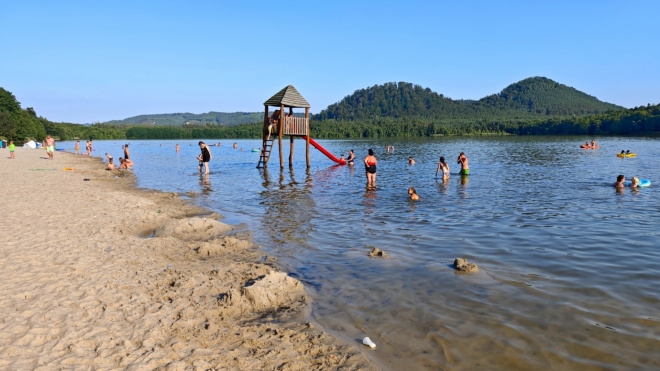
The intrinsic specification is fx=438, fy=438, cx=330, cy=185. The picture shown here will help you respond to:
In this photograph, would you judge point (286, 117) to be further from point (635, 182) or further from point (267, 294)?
point (267, 294)

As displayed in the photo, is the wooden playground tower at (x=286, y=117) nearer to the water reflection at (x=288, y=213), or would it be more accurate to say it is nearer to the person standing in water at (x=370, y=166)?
the water reflection at (x=288, y=213)

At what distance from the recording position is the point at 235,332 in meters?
5.14

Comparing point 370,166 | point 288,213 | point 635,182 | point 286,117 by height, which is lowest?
point 288,213

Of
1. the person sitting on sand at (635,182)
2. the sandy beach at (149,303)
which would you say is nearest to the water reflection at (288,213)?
the sandy beach at (149,303)

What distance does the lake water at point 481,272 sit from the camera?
16.3 ft

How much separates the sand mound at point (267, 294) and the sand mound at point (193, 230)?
3964 mm

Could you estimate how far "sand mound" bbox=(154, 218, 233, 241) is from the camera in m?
10.1

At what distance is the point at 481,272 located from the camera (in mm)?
7598

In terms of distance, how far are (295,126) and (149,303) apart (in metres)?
24.5

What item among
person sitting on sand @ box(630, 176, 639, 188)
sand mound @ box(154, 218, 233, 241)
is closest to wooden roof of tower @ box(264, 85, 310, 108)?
sand mound @ box(154, 218, 233, 241)

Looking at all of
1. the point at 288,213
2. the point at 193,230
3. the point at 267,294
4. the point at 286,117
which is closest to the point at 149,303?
the point at 267,294

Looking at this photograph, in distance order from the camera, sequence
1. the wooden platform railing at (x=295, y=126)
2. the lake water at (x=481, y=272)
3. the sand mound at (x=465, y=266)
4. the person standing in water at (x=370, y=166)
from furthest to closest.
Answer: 1. the wooden platform railing at (x=295, y=126)
2. the person standing in water at (x=370, y=166)
3. the sand mound at (x=465, y=266)
4. the lake water at (x=481, y=272)

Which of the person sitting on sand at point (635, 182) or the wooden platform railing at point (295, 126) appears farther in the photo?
the wooden platform railing at point (295, 126)

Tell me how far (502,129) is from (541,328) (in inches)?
4941
